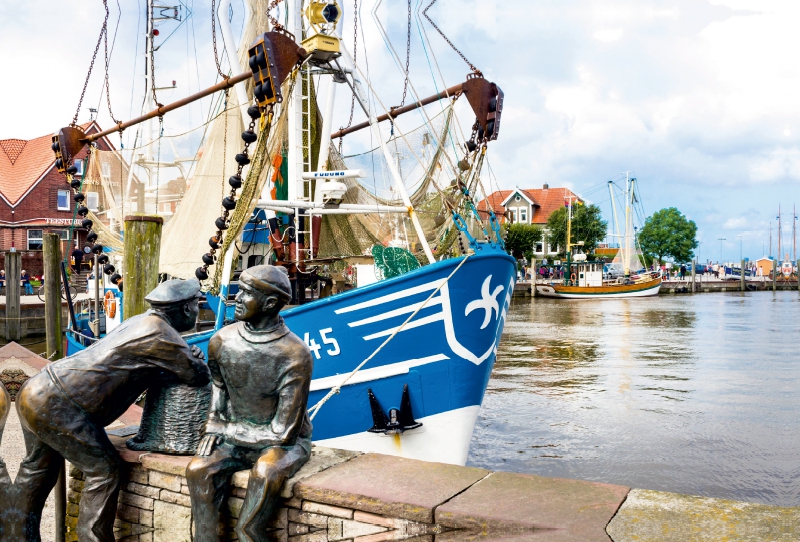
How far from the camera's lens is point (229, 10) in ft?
39.0

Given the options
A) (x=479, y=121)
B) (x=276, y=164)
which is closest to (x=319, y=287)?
(x=276, y=164)

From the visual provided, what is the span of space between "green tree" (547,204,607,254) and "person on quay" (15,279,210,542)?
2172 inches

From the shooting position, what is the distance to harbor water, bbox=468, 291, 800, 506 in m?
9.80

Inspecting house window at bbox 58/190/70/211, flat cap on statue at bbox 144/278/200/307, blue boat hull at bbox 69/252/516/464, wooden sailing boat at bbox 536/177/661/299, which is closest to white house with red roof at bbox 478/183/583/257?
wooden sailing boat at bbox 536/177/661/299

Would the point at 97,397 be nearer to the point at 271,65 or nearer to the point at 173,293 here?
the point at 173,293

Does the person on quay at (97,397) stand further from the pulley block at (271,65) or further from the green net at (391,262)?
the pulley block at (271,65)

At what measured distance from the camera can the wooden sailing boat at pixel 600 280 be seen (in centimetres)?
5188

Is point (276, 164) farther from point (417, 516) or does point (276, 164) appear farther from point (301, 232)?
point (417, 516)

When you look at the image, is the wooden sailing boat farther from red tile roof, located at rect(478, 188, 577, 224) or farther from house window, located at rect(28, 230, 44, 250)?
house window, located at rect(28, 230, 44, 250)

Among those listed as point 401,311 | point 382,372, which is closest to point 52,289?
point 382,372

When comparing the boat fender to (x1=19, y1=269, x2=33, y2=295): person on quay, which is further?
(x1=19, y1=269, x2=33, y2=295): person on quay

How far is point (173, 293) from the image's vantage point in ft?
13.5

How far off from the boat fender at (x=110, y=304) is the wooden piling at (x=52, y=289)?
3.87 ft

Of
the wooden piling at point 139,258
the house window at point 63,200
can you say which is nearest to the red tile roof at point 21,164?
the house window at point 63,200
